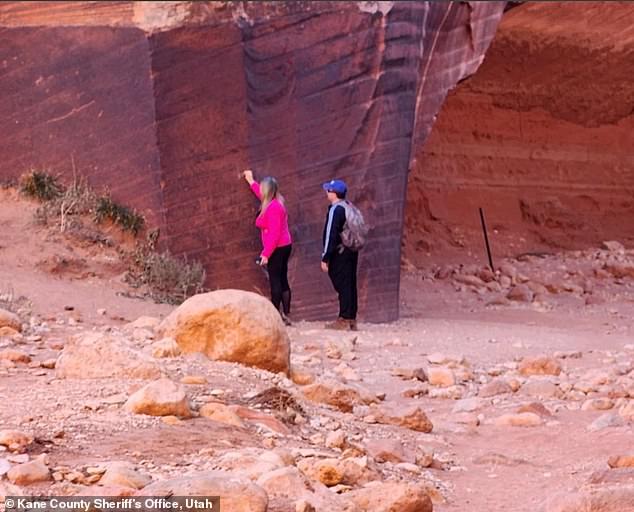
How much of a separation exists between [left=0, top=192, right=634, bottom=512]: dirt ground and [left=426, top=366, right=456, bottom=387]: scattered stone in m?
0.06

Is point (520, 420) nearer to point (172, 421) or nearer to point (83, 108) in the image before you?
point (172, 421)

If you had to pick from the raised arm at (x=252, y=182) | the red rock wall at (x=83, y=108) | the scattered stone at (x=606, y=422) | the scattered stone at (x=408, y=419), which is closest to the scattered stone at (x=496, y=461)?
the scattered stone at (x=408, y=419)

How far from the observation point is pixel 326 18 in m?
11.0

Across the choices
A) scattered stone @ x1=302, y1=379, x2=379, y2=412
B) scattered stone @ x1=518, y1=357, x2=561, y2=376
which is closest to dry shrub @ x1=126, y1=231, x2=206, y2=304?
scattered stone @ x1=518, y1=357, x2=561, y2=376

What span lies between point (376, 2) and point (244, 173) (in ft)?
6.09

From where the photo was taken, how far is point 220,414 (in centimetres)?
481

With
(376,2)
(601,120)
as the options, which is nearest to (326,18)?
(376,2)

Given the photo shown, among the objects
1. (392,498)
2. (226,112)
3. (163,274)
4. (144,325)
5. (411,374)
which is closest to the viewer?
(392,498)

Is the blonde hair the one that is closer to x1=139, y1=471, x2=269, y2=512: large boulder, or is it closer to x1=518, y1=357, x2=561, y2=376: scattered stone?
x1=518, y1=357, x2=561, y2=376: scattered stone

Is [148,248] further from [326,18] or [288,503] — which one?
[288,503]

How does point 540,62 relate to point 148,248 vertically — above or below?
above

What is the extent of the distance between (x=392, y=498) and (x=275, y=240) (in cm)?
613

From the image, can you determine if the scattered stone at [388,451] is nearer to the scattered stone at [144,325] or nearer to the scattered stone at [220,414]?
the scattered stone at [220,414]

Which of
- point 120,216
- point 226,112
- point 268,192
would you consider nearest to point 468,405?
point 268,192
